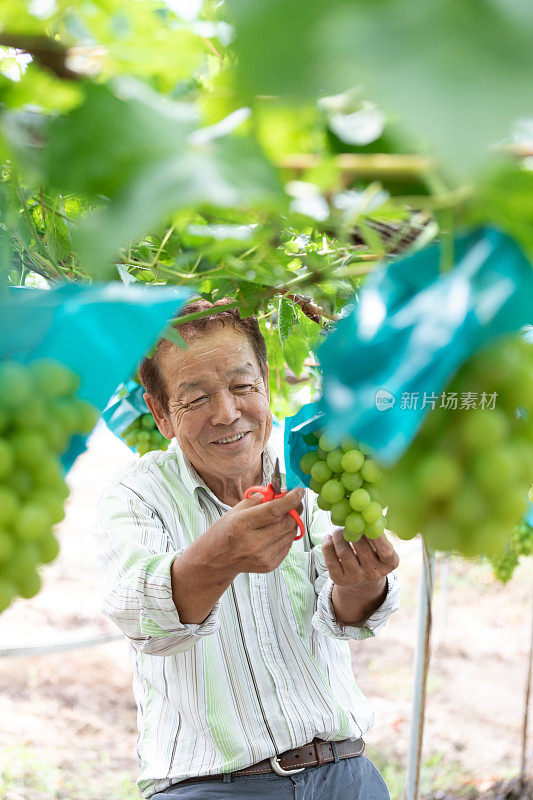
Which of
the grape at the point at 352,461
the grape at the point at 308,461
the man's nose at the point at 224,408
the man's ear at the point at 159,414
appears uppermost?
the man's ear at the point at 159,414

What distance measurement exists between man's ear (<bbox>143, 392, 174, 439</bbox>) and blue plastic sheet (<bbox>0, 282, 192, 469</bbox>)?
913mm

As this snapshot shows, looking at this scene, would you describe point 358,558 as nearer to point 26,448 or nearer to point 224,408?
point 224,408

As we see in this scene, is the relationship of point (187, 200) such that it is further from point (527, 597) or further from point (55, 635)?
point (527, 597)

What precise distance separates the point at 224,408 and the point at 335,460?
1.68 ft

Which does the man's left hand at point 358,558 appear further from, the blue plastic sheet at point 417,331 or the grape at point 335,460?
the blue plastic sheet at point 417,331

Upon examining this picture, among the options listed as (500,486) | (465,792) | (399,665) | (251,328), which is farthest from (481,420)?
(399,665)

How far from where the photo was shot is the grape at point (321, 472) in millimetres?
801

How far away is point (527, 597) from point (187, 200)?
5836 millimetres

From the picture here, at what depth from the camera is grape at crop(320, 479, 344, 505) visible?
784 mm

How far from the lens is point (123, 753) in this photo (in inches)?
145

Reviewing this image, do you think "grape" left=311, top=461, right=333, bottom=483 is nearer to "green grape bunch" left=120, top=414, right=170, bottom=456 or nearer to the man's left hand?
the man's left hand

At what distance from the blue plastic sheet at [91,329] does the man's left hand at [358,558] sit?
1.85 feet

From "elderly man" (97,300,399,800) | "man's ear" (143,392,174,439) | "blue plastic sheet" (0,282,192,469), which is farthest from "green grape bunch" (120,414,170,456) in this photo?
"blue plastic sheet" (0,282,192,469)

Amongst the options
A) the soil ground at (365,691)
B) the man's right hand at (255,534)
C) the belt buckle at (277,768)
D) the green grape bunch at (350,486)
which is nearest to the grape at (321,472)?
the green grape bunch at (350,486)
